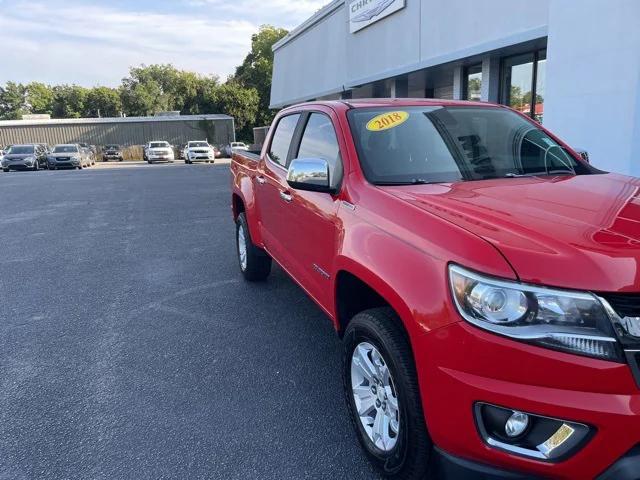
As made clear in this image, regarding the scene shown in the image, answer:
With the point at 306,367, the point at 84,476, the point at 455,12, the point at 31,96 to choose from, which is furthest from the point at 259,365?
the point at 31,96

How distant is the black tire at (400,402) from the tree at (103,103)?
273 feet

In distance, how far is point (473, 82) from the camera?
1370cm

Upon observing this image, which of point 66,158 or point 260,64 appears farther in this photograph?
point 260,64

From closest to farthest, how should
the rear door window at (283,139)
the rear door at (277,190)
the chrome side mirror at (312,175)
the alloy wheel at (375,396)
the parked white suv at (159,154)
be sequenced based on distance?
the alloy wheel at (375,396)
the chrome side mirror at (312,175)
the rear door at (277,190)
the rear door window at (283,139)
the parked white suv at (159,154)

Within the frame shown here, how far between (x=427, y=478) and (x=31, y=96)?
112 metres

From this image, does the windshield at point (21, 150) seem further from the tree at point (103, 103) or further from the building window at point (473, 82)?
the tree at point (103, 103)

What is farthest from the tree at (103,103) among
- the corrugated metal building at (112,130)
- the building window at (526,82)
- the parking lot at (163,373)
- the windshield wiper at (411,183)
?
the windshield wiper at (411,183)

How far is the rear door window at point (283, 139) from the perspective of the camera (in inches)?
173

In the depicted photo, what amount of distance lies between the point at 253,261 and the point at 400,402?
3607mm

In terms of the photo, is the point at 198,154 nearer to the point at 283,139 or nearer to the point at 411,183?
the point at 283,139

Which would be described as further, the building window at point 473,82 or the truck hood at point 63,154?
the truck hood at point 63,154

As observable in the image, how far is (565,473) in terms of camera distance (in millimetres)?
A: 1734

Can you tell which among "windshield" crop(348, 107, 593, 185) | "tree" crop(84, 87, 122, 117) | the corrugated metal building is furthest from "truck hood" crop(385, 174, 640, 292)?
"tree" crop(84, 87, 122, 117)

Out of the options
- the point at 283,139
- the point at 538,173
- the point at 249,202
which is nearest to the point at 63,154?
the point at 249,202
